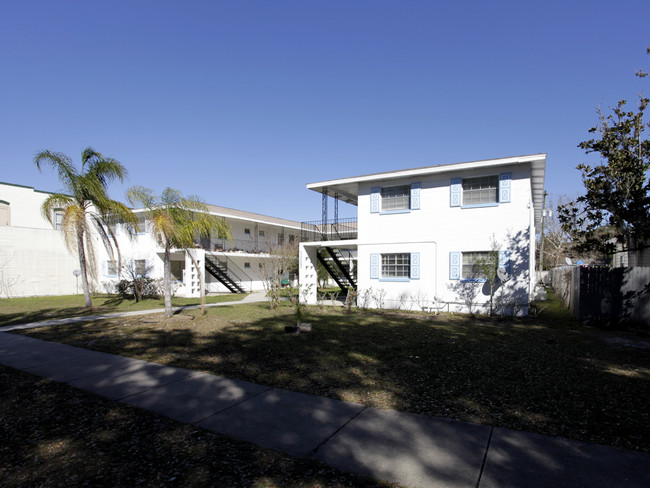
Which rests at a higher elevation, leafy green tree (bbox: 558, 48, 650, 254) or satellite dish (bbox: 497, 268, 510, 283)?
leafy green tree (bbox: 558, 48, 650, 254)

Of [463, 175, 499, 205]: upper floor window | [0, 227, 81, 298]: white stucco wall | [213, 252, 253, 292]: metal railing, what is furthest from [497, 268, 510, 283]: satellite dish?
[0, 227, 81, 298]: white stucco wall

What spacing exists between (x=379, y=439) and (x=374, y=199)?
42.5ft

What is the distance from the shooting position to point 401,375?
6.32 meters

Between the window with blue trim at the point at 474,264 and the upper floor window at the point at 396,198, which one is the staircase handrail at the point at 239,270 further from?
the window with blue trim at the point at 474,264

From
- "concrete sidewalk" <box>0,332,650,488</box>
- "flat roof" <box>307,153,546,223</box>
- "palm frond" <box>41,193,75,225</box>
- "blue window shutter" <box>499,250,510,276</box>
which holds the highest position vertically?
"flat roof" <box>307,153,546,223</box>

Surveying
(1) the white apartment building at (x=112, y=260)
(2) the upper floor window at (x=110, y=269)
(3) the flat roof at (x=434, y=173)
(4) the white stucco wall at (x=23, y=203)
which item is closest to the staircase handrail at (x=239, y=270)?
(1) the white apartment building at (x=112, y=260)

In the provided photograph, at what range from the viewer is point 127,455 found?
372 centimetres

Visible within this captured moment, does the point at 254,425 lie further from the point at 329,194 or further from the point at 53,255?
the point at 53,255

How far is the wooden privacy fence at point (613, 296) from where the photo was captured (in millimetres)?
11453

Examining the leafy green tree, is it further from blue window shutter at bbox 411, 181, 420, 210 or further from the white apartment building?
the white apartment building

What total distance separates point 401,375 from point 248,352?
332 centimetres

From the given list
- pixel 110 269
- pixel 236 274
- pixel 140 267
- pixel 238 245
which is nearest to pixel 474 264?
pixel 238 245

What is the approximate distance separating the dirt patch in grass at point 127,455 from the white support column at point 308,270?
13.6 meters

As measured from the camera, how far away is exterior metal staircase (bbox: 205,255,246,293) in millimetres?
22984
